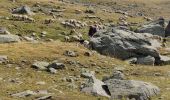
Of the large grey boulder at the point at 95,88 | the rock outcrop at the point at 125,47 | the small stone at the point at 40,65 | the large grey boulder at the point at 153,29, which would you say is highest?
the large grey boulder at the point at 95,88

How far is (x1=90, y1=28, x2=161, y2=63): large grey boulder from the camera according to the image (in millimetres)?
43594

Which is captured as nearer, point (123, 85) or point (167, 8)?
point (123, 85)

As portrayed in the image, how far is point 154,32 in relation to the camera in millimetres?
62312

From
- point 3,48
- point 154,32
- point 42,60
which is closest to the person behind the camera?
point 42,60

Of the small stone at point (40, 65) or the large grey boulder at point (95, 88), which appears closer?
the large grey boulder at point (95, 88)

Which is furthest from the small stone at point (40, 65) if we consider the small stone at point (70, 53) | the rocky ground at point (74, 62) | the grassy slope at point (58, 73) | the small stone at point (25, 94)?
the small stone at point (25, 94)

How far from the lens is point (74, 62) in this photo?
127ft

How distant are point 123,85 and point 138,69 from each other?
8919 millimetres

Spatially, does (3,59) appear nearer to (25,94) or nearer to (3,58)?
(3,58)

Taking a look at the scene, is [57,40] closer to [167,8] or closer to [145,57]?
[145,57]

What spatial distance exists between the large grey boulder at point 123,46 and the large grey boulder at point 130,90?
40.7 ft

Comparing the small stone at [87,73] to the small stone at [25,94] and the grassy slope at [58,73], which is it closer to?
the grassy slope at [58,73]

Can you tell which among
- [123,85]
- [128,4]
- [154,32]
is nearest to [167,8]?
[128,4]

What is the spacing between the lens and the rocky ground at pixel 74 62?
2975 centimetres
